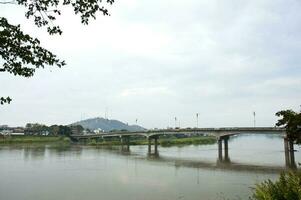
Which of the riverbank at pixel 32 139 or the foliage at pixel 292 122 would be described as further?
the riverbank at pixel 32 139

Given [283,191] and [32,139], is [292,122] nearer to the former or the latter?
[283,191]

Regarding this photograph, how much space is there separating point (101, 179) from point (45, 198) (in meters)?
11.8

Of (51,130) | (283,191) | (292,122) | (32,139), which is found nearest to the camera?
(283,191)

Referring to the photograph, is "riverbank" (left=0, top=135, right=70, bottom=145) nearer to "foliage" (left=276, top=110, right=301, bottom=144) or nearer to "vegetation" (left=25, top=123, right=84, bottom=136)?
"vegetation" (left=25, top=123, right=84, bottom=136)

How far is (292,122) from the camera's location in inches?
984

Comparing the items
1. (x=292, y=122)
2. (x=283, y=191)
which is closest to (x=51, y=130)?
(x=292, y=122)

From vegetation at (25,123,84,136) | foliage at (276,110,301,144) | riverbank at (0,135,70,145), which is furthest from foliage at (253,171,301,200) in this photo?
vegetation at (25,123,84,136)

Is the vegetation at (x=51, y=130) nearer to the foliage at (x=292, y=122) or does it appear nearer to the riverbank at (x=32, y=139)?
the riverbank at (x=32, y=139)

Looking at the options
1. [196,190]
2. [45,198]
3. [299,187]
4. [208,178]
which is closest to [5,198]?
[45,198]

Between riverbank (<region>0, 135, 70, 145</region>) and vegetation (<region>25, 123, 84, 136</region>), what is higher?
vegetation (<region>25, 123, 84, 136</region>)

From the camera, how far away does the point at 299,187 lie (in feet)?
35.6

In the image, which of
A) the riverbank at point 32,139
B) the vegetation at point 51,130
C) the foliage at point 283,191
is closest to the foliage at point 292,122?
the foliage at point 283,191

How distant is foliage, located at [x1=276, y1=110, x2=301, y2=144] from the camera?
2461 cm

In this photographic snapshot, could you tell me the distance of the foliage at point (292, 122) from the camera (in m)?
24.6
